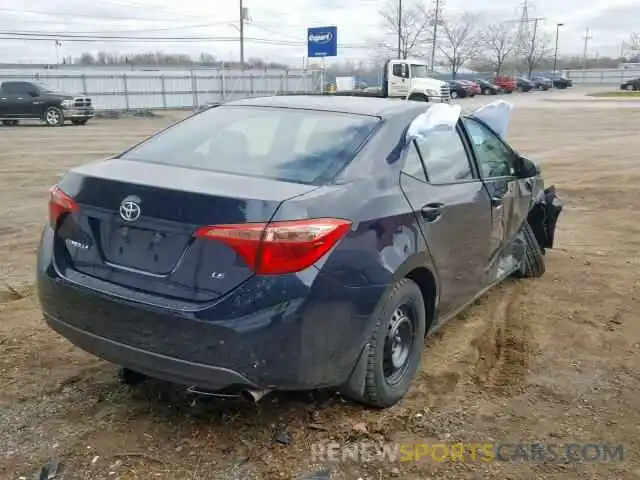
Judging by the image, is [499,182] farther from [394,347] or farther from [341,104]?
[394,347]

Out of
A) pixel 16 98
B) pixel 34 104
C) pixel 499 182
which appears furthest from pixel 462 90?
pixel 499 182

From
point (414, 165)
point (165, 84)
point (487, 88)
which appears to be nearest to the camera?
point (414, 165)

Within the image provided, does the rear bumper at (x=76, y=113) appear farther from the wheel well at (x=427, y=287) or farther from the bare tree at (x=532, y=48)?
the bare tree at (x=532, y=48)

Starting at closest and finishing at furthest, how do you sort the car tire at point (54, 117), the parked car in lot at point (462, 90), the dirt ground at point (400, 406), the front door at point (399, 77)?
the dirt ground at point (400, 406) → the car tire at point (54, 117) → the front door at point (399, 77) → the parked car in lot at point (462, 90)

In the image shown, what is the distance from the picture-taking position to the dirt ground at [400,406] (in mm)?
2996

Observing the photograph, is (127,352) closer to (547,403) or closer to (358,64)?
(547,403)

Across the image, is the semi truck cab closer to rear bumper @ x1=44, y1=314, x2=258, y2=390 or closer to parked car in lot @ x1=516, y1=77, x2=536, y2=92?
rear bumper @ x1=44, y1=314, x2=258, y2=390

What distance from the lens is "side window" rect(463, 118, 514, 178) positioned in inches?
178

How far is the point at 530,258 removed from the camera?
5.68 metres

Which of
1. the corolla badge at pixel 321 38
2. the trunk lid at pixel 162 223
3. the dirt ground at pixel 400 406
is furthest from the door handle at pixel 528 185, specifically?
the corolla badge at pixel 321 38

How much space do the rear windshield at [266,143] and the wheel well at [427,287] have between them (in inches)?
29.2

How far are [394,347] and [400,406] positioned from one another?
321mm

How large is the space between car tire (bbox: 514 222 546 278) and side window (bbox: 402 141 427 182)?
2.12 m

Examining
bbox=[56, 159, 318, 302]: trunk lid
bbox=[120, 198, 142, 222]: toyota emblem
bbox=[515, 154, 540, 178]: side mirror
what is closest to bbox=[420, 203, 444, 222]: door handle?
bbox=[56, 159, 318, 302]: trunk lid
